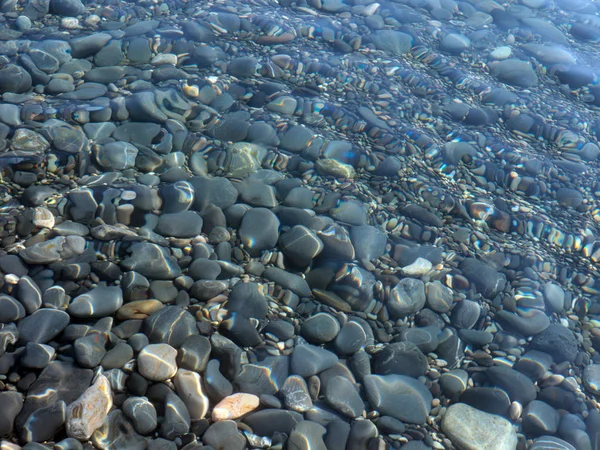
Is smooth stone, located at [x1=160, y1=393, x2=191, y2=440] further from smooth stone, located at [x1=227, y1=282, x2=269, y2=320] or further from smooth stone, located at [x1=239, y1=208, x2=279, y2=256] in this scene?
smooth stone, located at [x1=239, y1=208, x2=279, y2=256]

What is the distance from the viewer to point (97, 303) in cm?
209

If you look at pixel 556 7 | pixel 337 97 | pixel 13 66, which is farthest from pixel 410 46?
pixel 13 66

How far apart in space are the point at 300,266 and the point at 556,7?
405 cm

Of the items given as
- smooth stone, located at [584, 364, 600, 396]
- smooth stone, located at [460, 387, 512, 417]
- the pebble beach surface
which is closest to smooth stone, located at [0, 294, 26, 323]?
the pebble beach surface

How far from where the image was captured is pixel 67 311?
2.08 meters

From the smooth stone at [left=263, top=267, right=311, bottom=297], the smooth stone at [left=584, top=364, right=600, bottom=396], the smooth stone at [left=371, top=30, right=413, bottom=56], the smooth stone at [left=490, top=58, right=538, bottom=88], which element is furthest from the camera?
the smooth stone at [left=371, top=30, right=413, bottom=56]

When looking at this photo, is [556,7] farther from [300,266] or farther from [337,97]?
[300,266]

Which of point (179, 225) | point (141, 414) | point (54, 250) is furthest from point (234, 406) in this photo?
point (54, 250)

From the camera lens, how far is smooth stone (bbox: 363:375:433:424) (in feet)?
6.48

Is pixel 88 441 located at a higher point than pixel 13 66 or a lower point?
lower

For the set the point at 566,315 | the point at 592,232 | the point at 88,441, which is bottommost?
the point at 88,441

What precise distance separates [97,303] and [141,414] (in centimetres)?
53

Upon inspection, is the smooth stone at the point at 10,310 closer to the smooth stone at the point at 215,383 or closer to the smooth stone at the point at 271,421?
the smooth stone at the point at 215,383

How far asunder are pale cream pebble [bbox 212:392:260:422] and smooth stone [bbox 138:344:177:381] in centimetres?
22
